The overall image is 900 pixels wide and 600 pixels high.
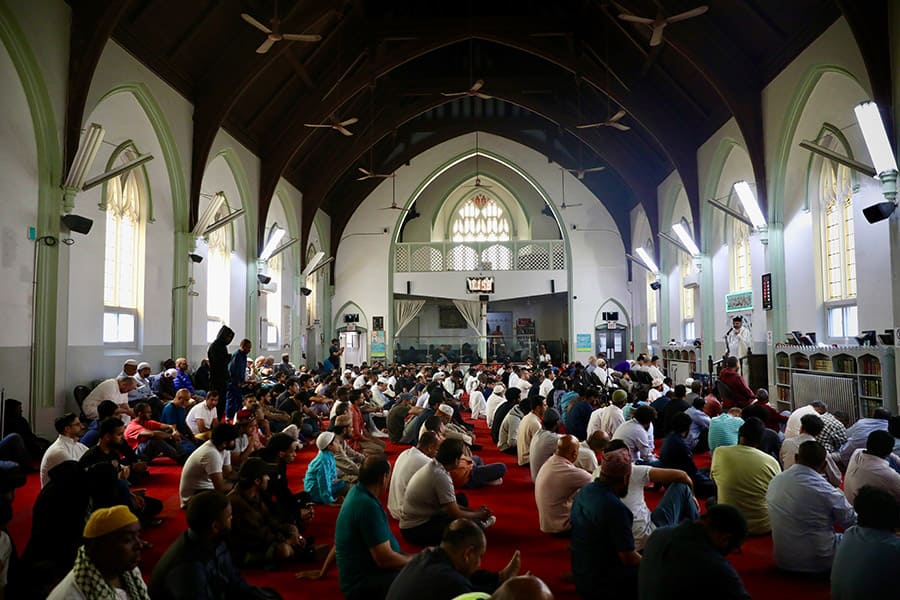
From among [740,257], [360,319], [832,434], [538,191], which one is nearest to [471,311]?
[360,319]

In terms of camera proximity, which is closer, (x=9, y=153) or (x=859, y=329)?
(x=9, y=153)

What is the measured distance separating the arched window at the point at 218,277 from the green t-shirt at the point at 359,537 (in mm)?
11317

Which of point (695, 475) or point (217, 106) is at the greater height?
point (217, 106)

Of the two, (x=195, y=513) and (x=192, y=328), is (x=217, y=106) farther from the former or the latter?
(x=195, y=513)

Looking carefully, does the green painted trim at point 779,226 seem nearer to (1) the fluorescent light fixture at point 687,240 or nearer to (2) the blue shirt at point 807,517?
(1) the fluorescent light fixture at point 687,240

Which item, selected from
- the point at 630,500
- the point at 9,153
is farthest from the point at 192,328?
the point at 630,500

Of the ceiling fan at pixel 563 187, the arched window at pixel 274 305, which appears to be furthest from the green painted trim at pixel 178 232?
the ceiling fan at pixel 563 187

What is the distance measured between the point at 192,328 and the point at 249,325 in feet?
9.19

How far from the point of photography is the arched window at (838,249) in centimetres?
953

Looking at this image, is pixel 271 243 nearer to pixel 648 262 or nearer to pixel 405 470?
pixel 648 262

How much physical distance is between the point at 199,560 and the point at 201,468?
239cm

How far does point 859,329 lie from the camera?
9055 mm

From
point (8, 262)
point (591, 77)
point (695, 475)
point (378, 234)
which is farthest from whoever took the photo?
point (378, 234)

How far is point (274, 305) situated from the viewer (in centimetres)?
1770
